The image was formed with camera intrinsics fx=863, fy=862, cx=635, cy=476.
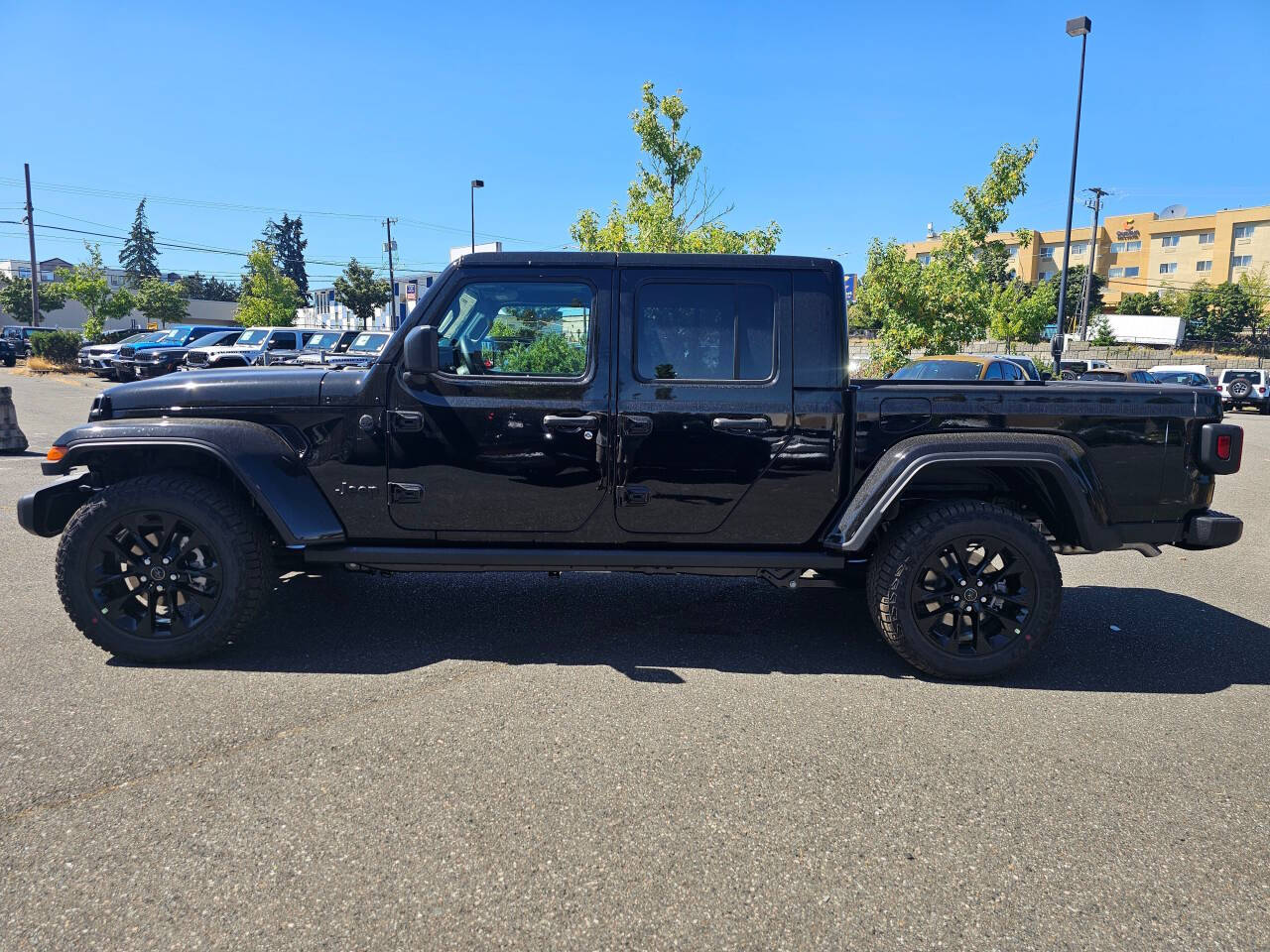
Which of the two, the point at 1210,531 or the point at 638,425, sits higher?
the point at 638,425

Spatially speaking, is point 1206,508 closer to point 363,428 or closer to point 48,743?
point 363,428

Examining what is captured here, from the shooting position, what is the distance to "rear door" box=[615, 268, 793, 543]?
159 inches

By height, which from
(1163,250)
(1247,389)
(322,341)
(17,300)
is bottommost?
(1247,389)

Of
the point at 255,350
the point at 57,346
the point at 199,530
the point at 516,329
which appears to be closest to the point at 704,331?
the point at 516,329

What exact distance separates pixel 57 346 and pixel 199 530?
3493 cm

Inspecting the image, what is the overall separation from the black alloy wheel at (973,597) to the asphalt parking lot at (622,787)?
23 cm

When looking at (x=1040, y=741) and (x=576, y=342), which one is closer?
(x=1040, y=741)

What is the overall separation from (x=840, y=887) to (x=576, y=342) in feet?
8.52

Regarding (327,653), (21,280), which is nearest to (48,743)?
(327,653)

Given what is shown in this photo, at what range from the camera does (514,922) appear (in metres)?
2.30

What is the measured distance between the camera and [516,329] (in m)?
4.14

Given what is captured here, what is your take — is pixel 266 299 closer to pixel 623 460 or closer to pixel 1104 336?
pixel 1104 336

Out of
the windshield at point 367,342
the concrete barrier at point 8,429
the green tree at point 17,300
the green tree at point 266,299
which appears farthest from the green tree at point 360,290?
the concrete barrier at point 8,429

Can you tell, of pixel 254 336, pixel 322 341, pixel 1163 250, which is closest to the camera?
pixel 322 341
